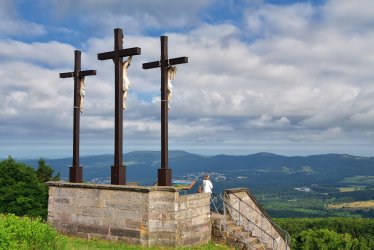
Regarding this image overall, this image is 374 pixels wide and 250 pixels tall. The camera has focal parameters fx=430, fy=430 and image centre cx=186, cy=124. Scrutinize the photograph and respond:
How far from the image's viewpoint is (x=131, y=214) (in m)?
14.8

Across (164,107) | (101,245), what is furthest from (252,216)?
(101,245)

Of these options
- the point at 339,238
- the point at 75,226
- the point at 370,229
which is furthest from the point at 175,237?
the point at 370,229

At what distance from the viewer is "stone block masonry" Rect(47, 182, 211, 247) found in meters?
14.4

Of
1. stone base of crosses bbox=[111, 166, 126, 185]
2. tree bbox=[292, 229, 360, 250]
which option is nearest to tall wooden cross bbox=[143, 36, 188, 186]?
stone base of crosses bbox=[111, 166, 126, 185]

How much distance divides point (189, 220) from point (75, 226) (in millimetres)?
4476

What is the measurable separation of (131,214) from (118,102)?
4276 millimetres

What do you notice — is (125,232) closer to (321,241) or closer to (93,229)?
(93,229)

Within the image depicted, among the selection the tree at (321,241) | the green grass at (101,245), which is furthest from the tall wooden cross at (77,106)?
the tree at (321,241)

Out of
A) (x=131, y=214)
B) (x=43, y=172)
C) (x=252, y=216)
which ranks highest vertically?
(x=43, y=172)

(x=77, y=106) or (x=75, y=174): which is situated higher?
(x=77, y=106)

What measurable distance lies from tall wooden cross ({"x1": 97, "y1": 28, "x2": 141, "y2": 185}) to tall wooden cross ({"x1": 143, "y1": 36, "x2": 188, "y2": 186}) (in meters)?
0.97

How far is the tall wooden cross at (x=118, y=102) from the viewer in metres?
15.9

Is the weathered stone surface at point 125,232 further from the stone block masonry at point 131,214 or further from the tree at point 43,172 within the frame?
the tree at point 43,172

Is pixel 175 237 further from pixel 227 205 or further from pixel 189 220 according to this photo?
pixel 227 205
